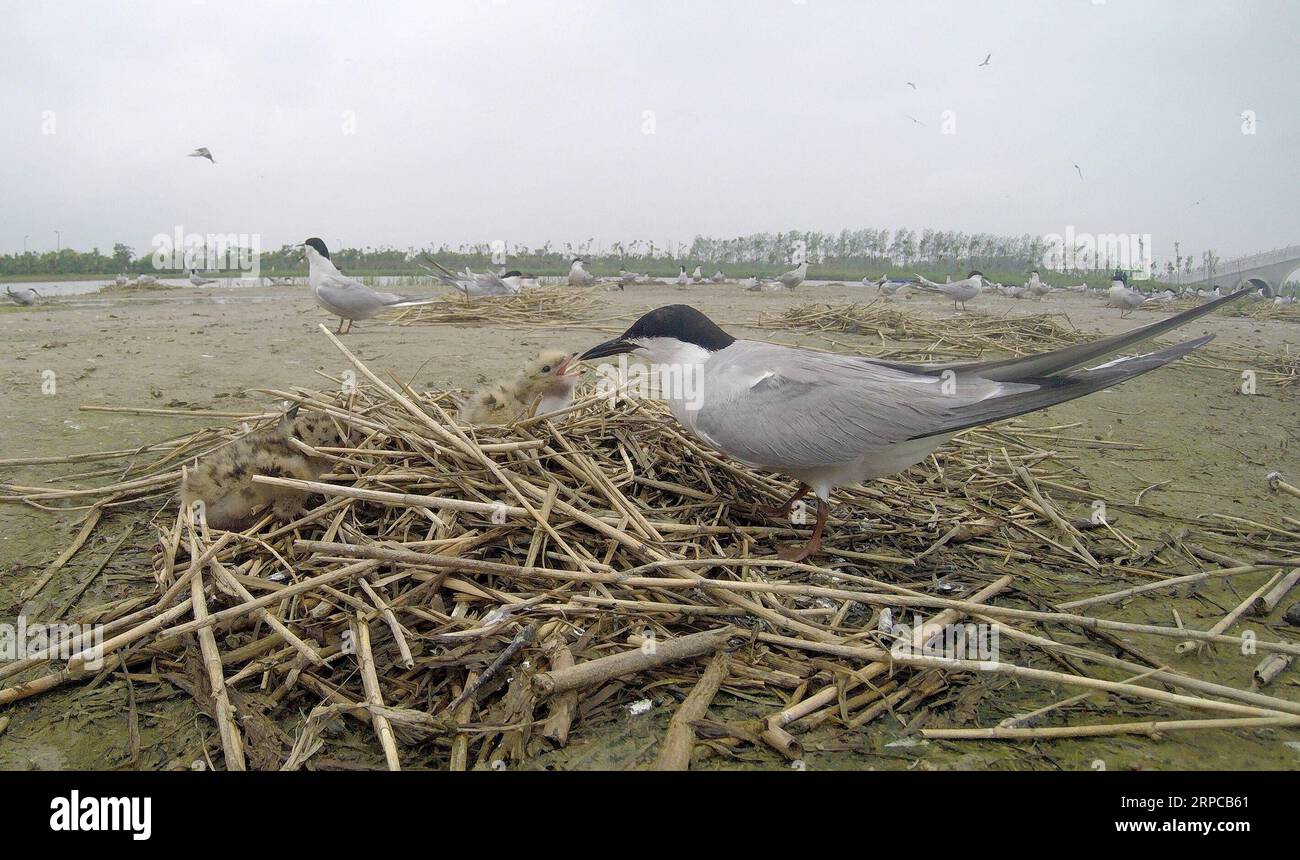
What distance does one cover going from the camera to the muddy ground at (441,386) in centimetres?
187

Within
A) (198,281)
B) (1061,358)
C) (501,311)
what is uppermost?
(198,281)

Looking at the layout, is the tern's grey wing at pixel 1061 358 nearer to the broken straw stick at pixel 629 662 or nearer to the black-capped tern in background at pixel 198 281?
the broken straw stick at pixel 629 662

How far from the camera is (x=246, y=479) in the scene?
282cm

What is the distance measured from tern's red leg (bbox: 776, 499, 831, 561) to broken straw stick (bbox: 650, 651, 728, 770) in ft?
2.54

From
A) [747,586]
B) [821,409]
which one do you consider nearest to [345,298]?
[821,409]

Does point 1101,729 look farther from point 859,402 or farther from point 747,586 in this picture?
point 859,402

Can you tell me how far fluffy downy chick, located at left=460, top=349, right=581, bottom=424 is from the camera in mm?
3823

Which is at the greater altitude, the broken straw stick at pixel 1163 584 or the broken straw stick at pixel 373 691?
the broken straw stick at pixel 1163 584

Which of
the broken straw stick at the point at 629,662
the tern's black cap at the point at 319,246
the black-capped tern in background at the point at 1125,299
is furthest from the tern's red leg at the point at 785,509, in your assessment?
the black-capped tern in background at the point at 1125,299

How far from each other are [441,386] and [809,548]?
13.2 feet

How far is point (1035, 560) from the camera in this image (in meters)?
3.09
